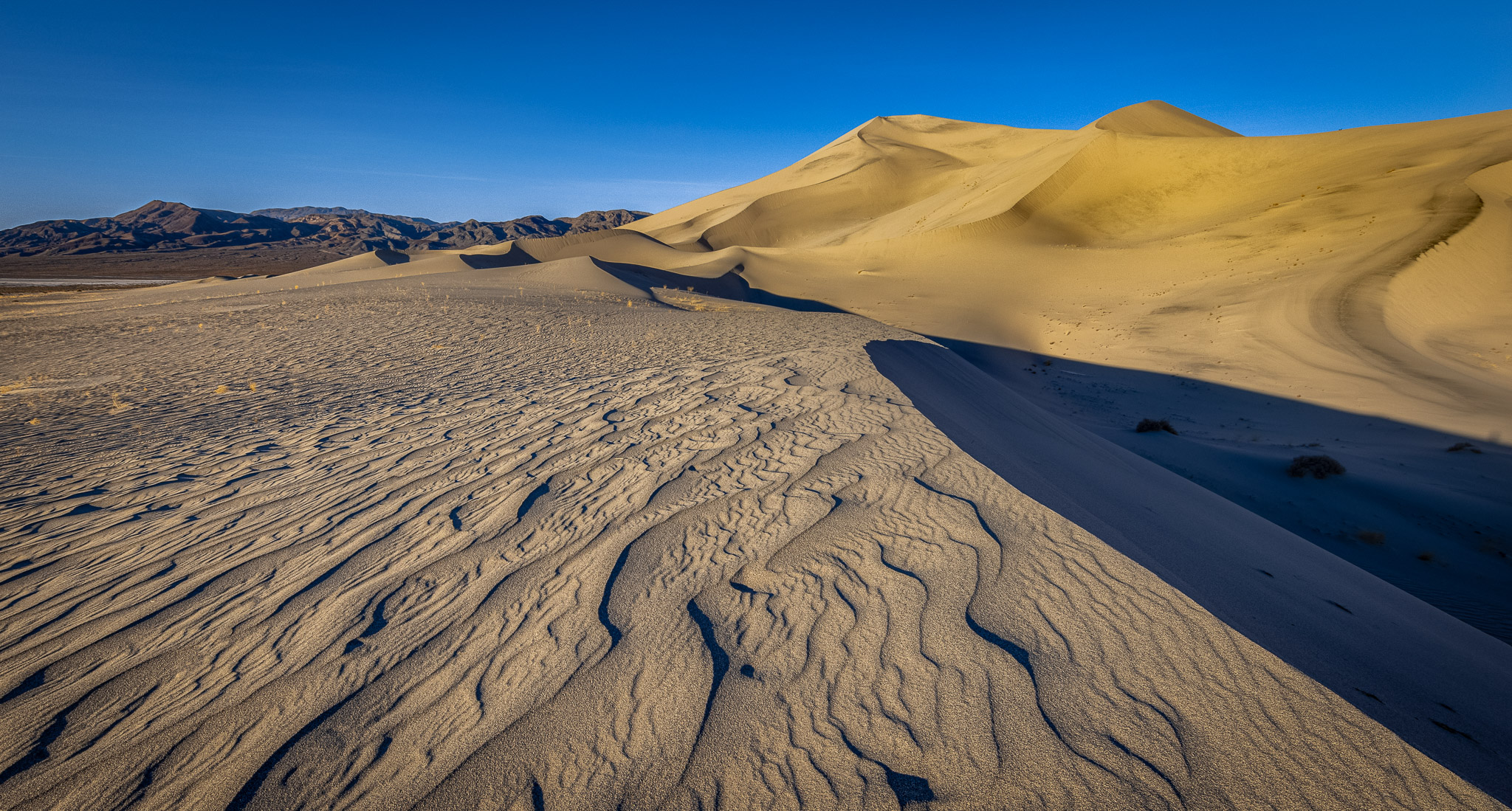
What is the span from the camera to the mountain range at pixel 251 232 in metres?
69.7

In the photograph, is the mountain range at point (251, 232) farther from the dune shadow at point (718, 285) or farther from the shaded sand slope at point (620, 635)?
the shaded sand slope at point (620, 635)

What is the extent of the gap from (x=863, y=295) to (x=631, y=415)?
1606cm

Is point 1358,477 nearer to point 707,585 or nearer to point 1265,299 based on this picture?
point 707,585

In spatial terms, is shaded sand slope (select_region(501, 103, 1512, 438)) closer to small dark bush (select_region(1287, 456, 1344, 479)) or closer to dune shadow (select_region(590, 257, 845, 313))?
dune shadow (select_region(590, 257, 845, 313))

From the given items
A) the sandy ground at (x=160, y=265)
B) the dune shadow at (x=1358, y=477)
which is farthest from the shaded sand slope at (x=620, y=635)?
the sandy ground at (x=160, y=265)

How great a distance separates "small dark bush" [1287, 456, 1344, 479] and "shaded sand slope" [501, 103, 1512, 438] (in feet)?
8.02

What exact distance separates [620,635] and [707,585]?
0.42m

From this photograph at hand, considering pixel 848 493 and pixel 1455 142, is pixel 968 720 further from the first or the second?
pixel 1455 142

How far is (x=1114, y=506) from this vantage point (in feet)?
Answer: 12.4

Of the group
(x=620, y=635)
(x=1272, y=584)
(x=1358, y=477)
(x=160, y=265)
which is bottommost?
(x=1358, y=477)

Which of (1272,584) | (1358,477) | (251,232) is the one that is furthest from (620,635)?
(251,232)

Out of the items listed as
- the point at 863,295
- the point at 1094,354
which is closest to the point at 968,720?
the point at 1094,354

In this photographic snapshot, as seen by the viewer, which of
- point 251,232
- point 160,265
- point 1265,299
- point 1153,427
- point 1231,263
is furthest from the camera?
point 251,232

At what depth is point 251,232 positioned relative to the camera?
83.4 m
